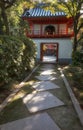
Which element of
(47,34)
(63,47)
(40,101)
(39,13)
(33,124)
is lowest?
(40,101)

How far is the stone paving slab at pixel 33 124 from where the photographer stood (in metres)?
4.82

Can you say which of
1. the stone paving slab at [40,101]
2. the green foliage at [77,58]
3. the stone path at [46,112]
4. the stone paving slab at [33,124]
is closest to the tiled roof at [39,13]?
the green foliage at [77,58]

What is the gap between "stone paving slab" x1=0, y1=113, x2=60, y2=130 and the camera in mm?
4820

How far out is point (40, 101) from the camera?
7059mm

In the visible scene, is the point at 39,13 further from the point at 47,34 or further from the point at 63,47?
the point at 63,47

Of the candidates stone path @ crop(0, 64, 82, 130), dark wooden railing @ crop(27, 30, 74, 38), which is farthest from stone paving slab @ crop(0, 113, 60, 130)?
dark wooden railing @ crop(27, 30, 74, 38)

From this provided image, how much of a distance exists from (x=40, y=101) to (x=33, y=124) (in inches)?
80.1

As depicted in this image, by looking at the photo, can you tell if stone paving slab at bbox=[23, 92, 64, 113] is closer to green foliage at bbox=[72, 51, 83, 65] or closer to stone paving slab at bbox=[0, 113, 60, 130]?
stone paving slab at bbox=[0, 113, 60, 130]

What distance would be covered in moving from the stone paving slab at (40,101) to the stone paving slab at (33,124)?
2.26ft

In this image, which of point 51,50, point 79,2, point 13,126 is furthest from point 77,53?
point 51,50

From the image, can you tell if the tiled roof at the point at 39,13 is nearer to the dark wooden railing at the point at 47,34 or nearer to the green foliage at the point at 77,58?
the dark wooden railing at the point at 47,34

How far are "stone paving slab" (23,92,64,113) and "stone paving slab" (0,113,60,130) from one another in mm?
688

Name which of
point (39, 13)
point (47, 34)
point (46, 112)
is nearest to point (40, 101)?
point (46, 112)

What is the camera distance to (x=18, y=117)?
5.53 metres
